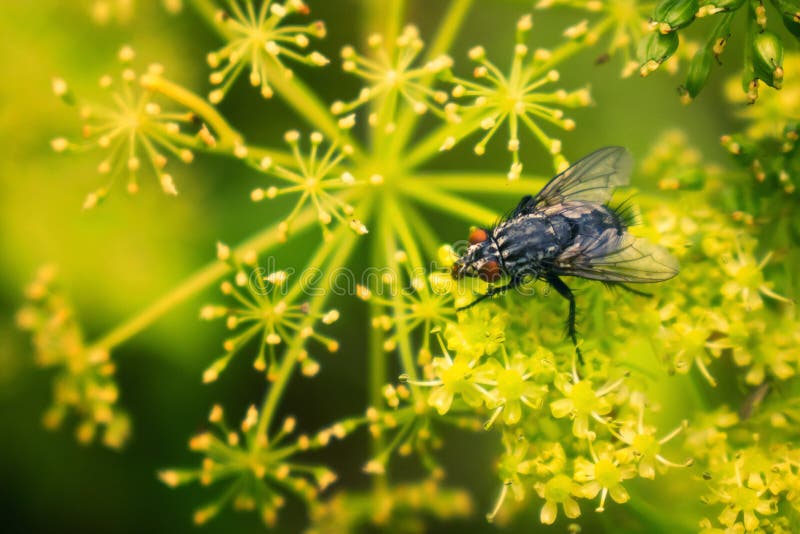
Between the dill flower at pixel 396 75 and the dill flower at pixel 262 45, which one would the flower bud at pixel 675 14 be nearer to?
the dill flower at pixel 396 75

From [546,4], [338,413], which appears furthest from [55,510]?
[546,4]

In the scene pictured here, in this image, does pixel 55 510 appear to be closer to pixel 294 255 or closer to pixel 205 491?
pixel 205 491

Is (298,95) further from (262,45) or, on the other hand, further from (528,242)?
(528,242)

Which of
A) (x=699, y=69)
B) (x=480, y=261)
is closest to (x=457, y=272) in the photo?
(x=480, y=261)

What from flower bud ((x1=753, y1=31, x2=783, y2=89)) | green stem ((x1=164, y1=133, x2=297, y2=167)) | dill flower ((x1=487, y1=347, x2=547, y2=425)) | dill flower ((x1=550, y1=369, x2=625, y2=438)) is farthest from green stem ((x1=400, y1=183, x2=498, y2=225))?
flower bud ((x1=753, y1=31, x2=783, y2=89))

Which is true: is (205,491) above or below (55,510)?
above

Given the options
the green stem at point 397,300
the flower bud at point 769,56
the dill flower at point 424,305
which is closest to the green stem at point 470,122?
the green stem at point 397,300

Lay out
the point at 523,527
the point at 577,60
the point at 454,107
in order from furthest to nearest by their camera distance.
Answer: the point at 577,60
the point at 523,527
the point at 454,107

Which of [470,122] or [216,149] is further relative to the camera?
[470,122]
